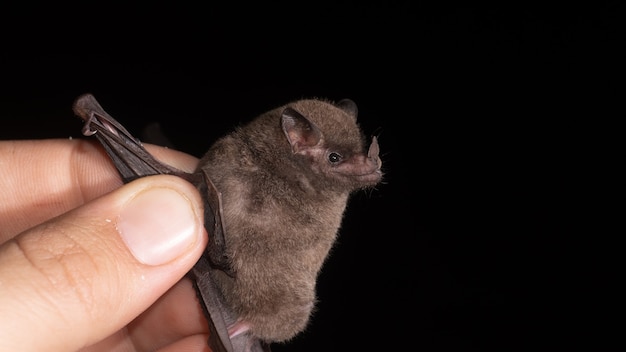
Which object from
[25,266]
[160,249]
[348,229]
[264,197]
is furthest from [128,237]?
[348,229]

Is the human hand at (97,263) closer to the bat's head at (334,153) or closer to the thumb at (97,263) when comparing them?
the thumb at (97,263)

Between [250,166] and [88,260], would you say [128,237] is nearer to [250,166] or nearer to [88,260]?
[88,260]

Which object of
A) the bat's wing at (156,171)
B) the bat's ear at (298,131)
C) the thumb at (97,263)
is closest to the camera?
the thumb at (97,263)

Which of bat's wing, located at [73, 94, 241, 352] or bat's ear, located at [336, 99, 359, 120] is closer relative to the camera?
bat's wing, located at [73, 94, 241, 352]

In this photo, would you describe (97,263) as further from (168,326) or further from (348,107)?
(168,326)

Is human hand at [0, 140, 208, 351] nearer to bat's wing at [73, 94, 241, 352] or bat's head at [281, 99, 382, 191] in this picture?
bat's wing at [73, 94, 241, 352]

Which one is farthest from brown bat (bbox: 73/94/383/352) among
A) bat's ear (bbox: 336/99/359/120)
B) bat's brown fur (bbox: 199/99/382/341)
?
bat's ear (bbox: 336/99/359/120)

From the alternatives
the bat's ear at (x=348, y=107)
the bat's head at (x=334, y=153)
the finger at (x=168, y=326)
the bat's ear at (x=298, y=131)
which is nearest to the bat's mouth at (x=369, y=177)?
the bat's head at (x=334, y=153)

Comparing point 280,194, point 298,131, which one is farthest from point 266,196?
point 298,131
